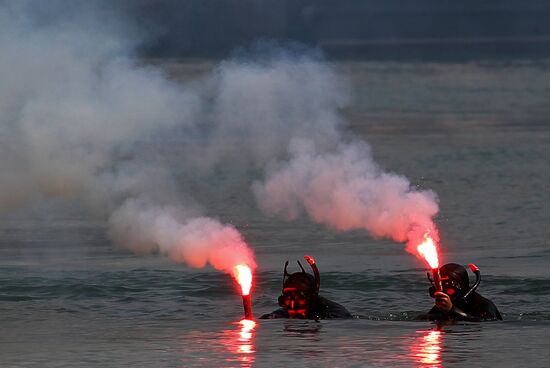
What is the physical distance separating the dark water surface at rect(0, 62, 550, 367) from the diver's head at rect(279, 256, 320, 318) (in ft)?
1.61

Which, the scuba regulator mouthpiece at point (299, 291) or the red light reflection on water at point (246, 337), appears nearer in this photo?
the red light reflection on water at point (246, 337)

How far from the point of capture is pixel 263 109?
141 feet

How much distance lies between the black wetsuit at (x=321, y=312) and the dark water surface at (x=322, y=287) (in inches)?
13.6

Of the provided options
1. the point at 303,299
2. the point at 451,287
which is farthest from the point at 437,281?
the point at 303,299

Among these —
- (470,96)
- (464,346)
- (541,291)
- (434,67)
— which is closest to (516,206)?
(541,291)

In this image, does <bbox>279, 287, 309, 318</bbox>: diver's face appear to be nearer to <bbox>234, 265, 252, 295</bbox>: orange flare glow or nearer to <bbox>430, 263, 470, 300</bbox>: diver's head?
<bbox>234, 265, 252, 295</bbox>: orange flare glow

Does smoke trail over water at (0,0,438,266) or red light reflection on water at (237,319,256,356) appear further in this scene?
smoke trail over water at (0,0,438,266)

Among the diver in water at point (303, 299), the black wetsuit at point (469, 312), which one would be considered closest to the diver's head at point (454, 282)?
the black wetsuit at point (469, 312)

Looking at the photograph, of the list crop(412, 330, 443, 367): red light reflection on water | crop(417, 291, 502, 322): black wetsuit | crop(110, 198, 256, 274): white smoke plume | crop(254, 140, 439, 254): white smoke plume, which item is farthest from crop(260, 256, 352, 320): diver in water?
crop(254, 140, 439, 254): white smoke plume

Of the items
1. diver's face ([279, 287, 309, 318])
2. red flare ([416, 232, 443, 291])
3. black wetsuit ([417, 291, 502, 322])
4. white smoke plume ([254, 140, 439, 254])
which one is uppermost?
white smoke plume ([254, 140, 439, 254])

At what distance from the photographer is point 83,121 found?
36.2m

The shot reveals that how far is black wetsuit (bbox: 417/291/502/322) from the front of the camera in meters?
31.7

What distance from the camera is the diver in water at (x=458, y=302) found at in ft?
104

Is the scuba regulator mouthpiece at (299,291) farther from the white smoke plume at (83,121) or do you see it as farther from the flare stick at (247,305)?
the white smoke plume at (83,121)
